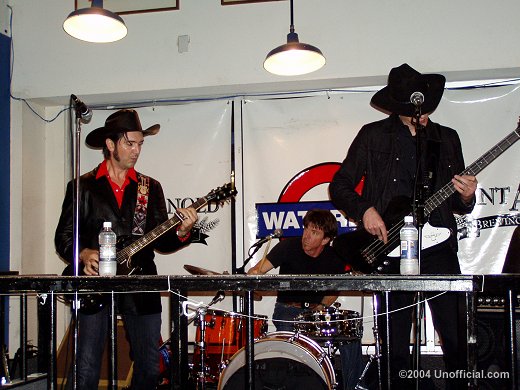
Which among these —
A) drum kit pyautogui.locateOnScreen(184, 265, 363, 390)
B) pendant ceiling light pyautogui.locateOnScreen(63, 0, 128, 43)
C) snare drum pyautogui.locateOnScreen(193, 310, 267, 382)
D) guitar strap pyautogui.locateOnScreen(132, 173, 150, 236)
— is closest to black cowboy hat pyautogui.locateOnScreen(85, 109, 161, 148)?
guitar strap pyautogui.locateOnScreen(132, 173, 150, 236)

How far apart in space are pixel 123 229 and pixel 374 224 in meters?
1.74

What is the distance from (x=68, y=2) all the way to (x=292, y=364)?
15.3ft

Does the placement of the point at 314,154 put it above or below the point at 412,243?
above

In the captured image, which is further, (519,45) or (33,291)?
(519,45)

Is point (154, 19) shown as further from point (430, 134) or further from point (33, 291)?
point (33, 291)

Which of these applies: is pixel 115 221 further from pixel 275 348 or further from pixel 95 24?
pixel 95 24

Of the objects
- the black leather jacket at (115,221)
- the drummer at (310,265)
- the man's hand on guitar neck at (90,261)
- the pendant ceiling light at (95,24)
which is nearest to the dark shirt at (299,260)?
the drummer at (310,265)

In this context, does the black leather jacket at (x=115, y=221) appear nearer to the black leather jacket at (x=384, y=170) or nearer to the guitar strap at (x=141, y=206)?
the guitar strap at (x=141, y=206)

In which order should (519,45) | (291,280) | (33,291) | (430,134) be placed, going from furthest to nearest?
1. (519,45)
2. (430,134)
3. (33,291)
4. (291,280)

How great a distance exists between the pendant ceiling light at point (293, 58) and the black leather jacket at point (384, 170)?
127cm

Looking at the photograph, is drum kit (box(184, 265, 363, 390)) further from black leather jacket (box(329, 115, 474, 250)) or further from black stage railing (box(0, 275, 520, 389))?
black leather jacket (box(329, 115, 474, 250))

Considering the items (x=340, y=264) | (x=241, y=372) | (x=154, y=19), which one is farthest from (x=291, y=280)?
(x=154, y=19)

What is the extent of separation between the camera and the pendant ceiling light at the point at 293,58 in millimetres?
4766

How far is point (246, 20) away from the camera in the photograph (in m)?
6.00
